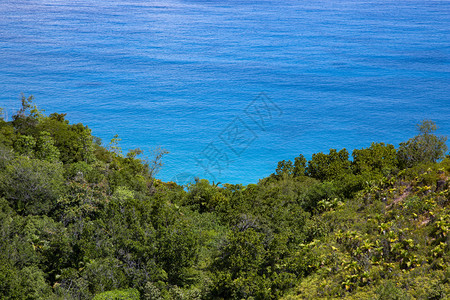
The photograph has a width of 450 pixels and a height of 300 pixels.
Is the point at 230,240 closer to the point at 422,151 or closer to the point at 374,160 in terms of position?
the point at 374,160

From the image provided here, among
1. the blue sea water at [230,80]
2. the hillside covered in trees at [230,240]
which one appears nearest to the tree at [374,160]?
the hillside covered in trees at [230,240]

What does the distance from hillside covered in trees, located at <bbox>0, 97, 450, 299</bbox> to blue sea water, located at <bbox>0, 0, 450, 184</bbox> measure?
49.1 ft

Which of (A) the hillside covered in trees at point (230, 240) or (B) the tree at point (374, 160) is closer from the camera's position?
(A) the hillside covered in trees at point (230, 240)

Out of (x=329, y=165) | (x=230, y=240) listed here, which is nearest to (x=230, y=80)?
(x=329, y=165)

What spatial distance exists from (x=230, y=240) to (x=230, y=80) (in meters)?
44.3

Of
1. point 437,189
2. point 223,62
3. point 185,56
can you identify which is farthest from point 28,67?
point 437,189

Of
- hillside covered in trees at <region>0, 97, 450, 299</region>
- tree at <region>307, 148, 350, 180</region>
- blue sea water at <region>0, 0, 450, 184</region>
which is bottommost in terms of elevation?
hillside covered in trees at <region>0, 97, 450, 299</region>

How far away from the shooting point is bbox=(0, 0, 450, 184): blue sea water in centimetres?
4406

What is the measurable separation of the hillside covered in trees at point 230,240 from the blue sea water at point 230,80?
15.0 metres

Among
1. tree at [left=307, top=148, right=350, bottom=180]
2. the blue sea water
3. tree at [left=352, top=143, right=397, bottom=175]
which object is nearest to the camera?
tree at [left=352, top=143, right=397, bottom=175]

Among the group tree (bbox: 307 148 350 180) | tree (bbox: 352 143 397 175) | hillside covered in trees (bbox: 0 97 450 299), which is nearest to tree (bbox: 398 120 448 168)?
tree (bbox: 352 143 397 175)

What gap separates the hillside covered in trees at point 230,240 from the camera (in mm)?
15273

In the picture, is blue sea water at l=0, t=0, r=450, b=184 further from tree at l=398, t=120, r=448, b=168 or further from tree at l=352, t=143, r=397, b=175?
tree at l=398, t=120, r=448, b=168

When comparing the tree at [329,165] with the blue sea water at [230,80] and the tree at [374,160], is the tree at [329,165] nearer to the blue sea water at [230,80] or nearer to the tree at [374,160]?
the tree at [374,160]
